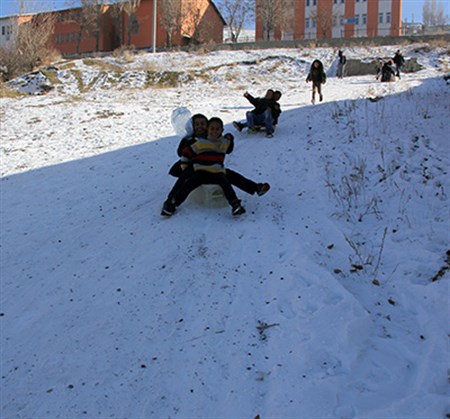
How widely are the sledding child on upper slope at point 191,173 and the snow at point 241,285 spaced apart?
0.71 feet

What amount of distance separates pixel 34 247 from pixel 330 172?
403 cm

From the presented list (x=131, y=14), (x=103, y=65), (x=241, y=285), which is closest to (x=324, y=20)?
(x=131, y=14)

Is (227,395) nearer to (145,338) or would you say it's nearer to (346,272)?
(145,338)

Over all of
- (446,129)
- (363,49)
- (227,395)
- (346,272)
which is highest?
(363,49)

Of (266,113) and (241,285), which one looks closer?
(241,285)

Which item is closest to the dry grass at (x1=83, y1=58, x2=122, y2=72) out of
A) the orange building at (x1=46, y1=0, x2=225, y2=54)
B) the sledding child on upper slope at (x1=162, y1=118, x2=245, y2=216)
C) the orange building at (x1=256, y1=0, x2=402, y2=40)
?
the sledding child on upper slope at (x1=162, y1=118, x2=245, y2=216)

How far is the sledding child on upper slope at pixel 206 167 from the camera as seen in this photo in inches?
197

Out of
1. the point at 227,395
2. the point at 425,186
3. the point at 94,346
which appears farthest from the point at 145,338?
the point at 425,186

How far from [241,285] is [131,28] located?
50.1 m

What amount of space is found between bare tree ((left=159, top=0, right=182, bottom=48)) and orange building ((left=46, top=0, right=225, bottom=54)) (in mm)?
473

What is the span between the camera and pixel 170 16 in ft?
142

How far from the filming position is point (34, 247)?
4.59 metres

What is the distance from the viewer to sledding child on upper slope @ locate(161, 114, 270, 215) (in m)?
5.07

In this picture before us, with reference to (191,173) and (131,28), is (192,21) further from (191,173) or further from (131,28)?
(191,173)
